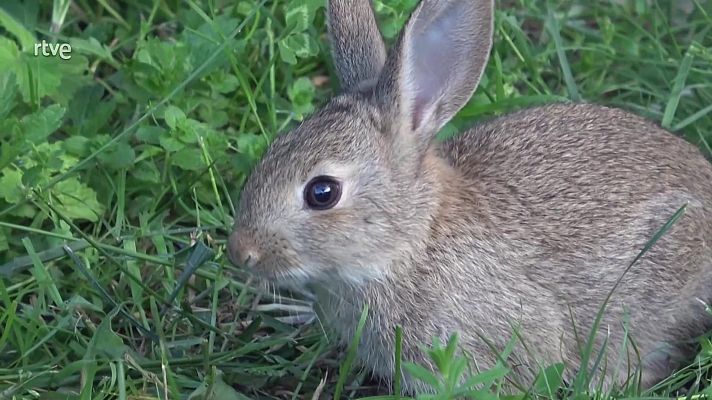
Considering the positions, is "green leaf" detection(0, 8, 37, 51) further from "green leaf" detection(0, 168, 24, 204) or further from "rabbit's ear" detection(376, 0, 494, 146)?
"rabbit's ear" detection(376, 0, 494, 146)

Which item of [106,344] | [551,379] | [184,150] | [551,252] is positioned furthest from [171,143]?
[551,379]

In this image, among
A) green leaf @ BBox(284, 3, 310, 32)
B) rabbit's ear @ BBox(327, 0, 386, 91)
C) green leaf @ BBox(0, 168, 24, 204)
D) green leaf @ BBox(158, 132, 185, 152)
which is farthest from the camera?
green leaf @ BBox(284, 3, 310, 32)

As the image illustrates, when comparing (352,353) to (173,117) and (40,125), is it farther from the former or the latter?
(40,125)

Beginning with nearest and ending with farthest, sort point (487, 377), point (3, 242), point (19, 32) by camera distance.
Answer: point (487, 377) → point (3, 242) → point (19, 32)

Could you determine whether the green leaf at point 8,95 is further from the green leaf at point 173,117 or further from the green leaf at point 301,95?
the green leaf at point 301,95

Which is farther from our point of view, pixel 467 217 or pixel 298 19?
pixel 298 19

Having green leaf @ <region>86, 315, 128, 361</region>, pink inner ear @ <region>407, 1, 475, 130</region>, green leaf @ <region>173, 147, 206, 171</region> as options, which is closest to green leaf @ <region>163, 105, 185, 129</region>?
green leaf @ <region>173, 147, 206, 171</region>
